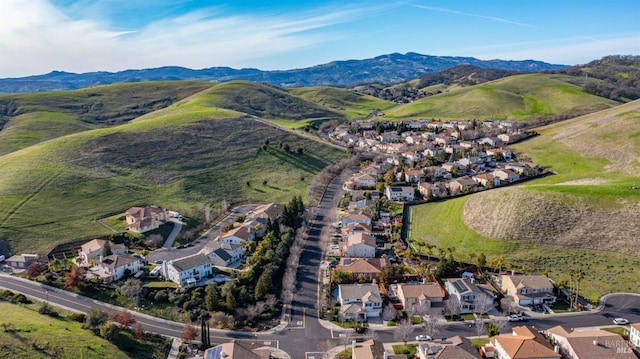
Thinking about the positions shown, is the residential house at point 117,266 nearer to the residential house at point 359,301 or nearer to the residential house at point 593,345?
the residential house at point 359,301

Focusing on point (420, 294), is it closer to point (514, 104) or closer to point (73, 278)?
point (73, 278)

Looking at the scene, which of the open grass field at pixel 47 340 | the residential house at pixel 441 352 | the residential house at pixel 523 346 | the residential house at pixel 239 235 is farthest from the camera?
the residential house at pixel 239 235

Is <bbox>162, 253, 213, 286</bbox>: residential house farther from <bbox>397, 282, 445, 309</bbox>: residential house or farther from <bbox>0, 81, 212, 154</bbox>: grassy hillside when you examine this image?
<bbox>0, 81, 212, 154</bbox>: grassy hillside

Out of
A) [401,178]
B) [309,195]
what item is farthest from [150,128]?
[401,178]

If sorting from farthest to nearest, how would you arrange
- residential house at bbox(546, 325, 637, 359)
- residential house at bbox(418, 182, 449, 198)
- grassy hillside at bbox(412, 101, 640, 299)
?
1. residential house at bbox(418, 182, 449, 198)
2. grassy hillside at bbox(412, 101, 640, 299)
3. residential house at bbox(546, 325, 637, 359)

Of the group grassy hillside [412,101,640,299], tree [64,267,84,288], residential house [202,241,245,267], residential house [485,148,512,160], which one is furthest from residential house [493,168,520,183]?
tree [64,267,84,288]

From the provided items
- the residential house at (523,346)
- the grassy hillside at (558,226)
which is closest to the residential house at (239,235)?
the grassy hillside at (558,226)
